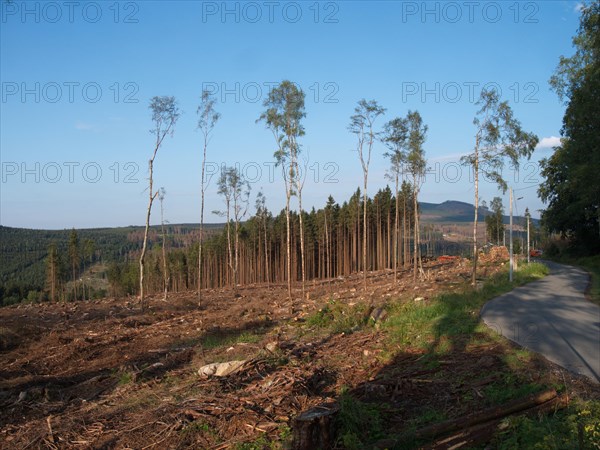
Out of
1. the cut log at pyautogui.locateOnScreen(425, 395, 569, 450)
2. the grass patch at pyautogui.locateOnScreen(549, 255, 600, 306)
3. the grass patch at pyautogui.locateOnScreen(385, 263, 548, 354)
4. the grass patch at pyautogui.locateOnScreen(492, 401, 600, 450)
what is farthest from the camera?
the grass patch at pyautogui.locateOnScreen(549, 255, 600, 306)

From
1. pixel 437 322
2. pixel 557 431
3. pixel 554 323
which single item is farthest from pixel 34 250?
pixel 557 431

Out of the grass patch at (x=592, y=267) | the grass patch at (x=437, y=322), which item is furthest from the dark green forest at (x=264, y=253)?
the grass patch at (x=437, y=322)

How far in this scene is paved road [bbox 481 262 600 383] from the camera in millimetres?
8891

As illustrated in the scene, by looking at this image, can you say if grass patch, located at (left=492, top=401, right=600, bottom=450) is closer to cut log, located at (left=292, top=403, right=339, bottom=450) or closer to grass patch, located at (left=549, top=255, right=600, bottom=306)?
cut log, located at (left=292, top=403, right=339, bottom=450)

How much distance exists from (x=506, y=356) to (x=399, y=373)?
2039 mm

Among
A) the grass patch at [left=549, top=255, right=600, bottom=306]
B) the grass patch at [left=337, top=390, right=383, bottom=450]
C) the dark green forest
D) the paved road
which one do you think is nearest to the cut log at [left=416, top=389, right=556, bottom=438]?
the grass patch at [left=337, top=390, right=383, bottom=450]

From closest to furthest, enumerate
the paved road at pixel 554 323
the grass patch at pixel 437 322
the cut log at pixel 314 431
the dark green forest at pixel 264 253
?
the cut log at pixel 314 431, the paved road at pixel 554 323, the grass patch at pixel 437 322, the dark green forest at pixel 264 253

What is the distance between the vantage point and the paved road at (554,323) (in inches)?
350

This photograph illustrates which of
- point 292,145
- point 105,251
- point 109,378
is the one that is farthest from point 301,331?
point 105,251

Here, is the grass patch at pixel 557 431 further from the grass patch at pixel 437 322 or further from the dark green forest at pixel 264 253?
the dark green forest at pixel 264 253

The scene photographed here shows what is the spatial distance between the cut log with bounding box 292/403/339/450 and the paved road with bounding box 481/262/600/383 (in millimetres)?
4668

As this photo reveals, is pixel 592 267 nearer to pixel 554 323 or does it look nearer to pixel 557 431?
pixel 554 323

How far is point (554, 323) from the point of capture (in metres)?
12.5

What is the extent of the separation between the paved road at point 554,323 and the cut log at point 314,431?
15.3 ft
